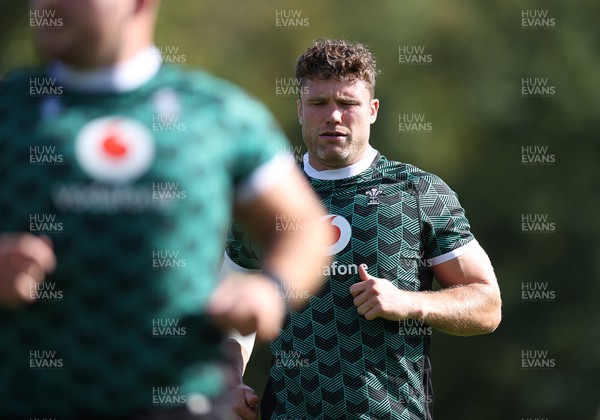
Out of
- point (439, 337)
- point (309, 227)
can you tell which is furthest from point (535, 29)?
point (309, 227)

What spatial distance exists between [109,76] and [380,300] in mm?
2075

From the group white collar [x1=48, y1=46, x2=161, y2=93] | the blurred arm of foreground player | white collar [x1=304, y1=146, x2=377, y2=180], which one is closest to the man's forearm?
white collar [x1=304, y1=146, x2=377, y2=180]

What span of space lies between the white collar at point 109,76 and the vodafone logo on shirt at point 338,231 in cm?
212

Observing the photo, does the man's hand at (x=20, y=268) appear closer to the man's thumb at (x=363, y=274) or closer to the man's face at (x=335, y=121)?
the man's thumb at (x=363, y=274)

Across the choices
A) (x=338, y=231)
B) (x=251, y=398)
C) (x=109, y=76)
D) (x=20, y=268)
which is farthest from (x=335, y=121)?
(x=20, y=268)

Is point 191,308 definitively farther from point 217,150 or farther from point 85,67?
point 85,67

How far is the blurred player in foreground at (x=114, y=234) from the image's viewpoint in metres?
2.61

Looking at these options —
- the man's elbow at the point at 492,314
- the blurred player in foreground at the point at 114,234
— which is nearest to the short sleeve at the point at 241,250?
the man's elbow at the point at 492,314

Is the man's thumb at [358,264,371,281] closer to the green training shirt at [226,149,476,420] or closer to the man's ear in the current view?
the green training shirt at [226,149,476,420]

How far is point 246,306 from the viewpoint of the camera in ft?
8.40

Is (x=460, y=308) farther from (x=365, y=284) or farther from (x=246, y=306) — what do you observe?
(x=246, y=306)

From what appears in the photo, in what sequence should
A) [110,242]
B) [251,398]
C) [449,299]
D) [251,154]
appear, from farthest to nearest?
[449,299] < [251,398] < [251,154] < [110,242]

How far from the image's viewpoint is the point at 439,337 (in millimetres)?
15711

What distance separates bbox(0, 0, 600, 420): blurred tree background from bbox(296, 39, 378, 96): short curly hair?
1000cm
